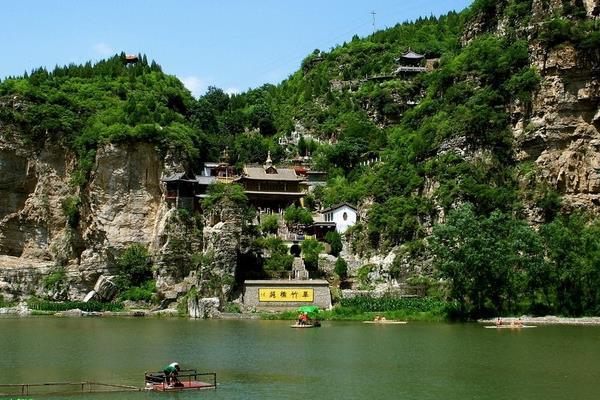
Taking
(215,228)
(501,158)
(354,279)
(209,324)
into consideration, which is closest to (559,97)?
(501,158)

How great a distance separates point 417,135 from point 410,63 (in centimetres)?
3064

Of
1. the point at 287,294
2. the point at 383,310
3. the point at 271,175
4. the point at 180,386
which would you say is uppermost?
the point at 271,175

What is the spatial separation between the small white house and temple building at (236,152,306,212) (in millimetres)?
4604

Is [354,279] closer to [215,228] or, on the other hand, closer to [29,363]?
[215,228]

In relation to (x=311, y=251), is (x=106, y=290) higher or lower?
lower

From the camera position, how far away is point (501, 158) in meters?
77.0

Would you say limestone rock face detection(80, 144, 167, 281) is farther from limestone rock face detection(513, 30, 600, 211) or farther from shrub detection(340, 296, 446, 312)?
limestone rock face detection(513, 30, 600, 211)

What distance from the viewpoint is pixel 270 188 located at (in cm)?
8306

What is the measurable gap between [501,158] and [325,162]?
81.7 feet

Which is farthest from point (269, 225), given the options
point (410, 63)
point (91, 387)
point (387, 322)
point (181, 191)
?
point (91, 387)

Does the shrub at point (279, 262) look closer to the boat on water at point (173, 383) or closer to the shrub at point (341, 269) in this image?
the shrub at point (341, 269)

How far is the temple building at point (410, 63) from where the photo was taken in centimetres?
11231

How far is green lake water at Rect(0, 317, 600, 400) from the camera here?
3023 cm

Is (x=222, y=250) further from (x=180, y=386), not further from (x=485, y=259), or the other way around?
(x=180, y=386)
